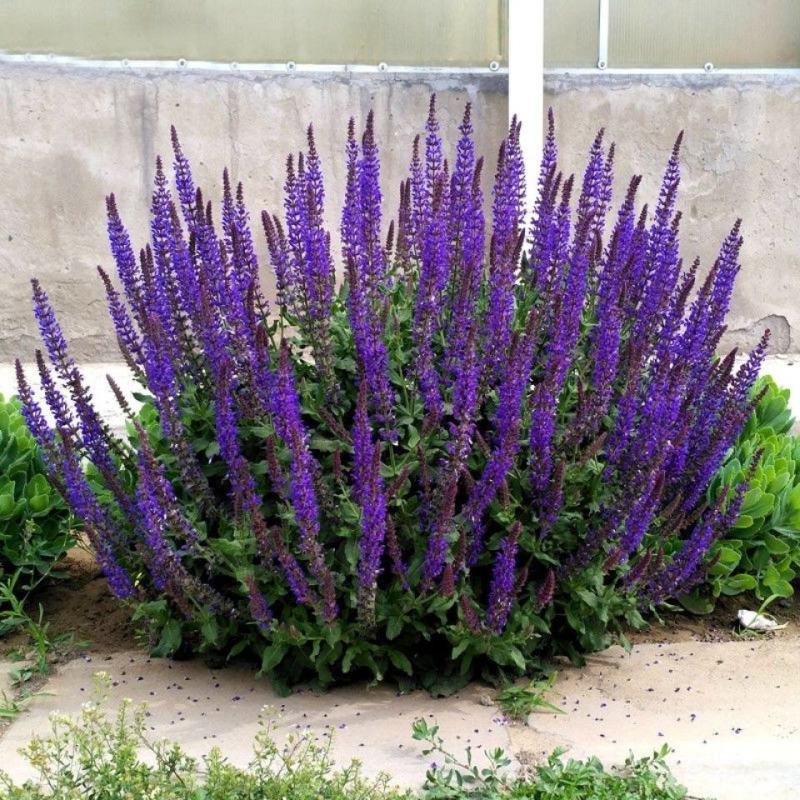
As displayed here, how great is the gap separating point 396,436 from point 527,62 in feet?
13.9

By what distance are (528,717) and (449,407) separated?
94 cm

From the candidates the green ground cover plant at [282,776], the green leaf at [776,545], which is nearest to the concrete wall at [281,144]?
the green leaf at [776,545]

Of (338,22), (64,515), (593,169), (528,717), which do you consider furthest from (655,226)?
(338,22)

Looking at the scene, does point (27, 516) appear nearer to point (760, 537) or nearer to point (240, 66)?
point (760, 537)

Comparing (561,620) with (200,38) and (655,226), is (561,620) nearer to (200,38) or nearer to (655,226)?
(655,226)

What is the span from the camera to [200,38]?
7.03 meters

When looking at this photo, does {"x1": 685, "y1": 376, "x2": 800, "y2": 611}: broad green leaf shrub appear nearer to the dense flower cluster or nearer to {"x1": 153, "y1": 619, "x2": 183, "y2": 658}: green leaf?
the dense flower cluster

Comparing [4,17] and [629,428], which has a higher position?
[4,17]

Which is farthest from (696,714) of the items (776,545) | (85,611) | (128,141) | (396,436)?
(128,141)

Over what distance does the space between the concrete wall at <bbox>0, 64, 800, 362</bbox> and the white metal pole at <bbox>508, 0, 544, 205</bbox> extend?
7.6 inches

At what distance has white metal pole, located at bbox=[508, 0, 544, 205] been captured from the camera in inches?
276

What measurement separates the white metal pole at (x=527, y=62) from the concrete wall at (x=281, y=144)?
0.64 feet

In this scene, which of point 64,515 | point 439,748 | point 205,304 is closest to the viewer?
point 439,748

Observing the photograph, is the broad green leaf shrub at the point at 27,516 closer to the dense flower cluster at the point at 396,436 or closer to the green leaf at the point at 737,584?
the dense flower cluster at the point at 396,436
